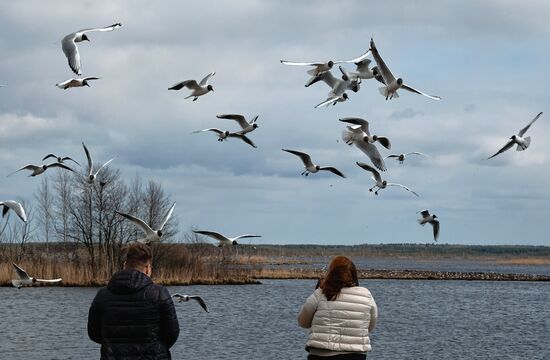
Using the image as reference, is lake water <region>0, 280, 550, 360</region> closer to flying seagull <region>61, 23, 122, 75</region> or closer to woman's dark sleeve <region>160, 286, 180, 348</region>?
flying seagull <region>61, 23, 122, 75</region>

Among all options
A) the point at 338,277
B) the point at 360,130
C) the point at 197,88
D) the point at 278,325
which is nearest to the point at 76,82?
the point at 197,88

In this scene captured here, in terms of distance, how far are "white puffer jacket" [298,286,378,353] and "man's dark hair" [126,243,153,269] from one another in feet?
4.21

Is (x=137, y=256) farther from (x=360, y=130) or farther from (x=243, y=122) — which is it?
(x=243, y=122)

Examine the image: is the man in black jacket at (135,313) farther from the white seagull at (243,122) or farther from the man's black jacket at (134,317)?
the white seagull at (243,122)

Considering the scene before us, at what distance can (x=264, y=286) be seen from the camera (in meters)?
59.7

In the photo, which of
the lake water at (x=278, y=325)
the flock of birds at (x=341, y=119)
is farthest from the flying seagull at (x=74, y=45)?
the lake water at (x=278, y=325)

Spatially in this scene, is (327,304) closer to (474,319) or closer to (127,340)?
(127,340)

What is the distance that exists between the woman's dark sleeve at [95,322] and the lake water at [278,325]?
19321 millimetres

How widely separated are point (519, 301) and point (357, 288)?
50.2m

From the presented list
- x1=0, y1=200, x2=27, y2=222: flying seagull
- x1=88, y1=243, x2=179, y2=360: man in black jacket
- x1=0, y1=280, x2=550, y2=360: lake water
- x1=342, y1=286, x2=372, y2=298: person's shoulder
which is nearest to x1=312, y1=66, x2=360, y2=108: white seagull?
x1=0, y1=200, x2=27, y2=222: flying seagull

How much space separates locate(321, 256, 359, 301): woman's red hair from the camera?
6.76 meters

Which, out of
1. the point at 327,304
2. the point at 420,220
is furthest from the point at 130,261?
the point at 420,220

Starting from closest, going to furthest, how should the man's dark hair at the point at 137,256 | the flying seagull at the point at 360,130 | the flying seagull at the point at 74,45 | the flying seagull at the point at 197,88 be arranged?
the man's dark hair at the point at 137,256
the flying seagull at the point at 74,45
the flying seagull at the point at 360,130
the flying seagull at the point at 197,88

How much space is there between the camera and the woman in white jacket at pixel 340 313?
6.80 m
